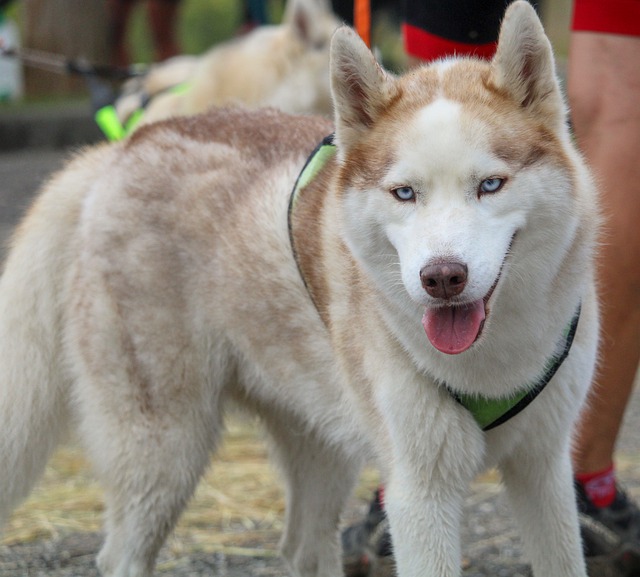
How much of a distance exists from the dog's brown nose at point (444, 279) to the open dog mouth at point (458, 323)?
0.33ft

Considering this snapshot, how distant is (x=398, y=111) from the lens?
2600 millimetres

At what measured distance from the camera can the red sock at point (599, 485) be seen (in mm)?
3475

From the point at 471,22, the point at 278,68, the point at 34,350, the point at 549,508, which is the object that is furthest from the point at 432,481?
the point at 278,68

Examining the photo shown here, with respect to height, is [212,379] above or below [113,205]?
below

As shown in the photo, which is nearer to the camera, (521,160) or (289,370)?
(521,160)

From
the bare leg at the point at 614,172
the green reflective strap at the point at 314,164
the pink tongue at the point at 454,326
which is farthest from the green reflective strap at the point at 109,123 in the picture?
the pink tongue at the point at 454,326

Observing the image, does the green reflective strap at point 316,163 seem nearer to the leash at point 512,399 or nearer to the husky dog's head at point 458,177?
the husky dog's head at point 458,177

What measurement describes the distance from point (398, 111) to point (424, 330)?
48 cm

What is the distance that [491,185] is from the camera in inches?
94.2

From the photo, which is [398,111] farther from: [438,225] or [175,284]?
[175,284]

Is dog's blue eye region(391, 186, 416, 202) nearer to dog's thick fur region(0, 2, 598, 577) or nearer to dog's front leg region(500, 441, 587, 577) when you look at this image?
dog's thick fur region(0, 2, 598, 577)

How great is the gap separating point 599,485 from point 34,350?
5.49ft

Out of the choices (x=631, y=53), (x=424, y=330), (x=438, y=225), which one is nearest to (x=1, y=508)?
(x=424, y=330)

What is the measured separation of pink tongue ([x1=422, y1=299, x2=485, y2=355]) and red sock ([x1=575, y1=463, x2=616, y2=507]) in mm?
1213
